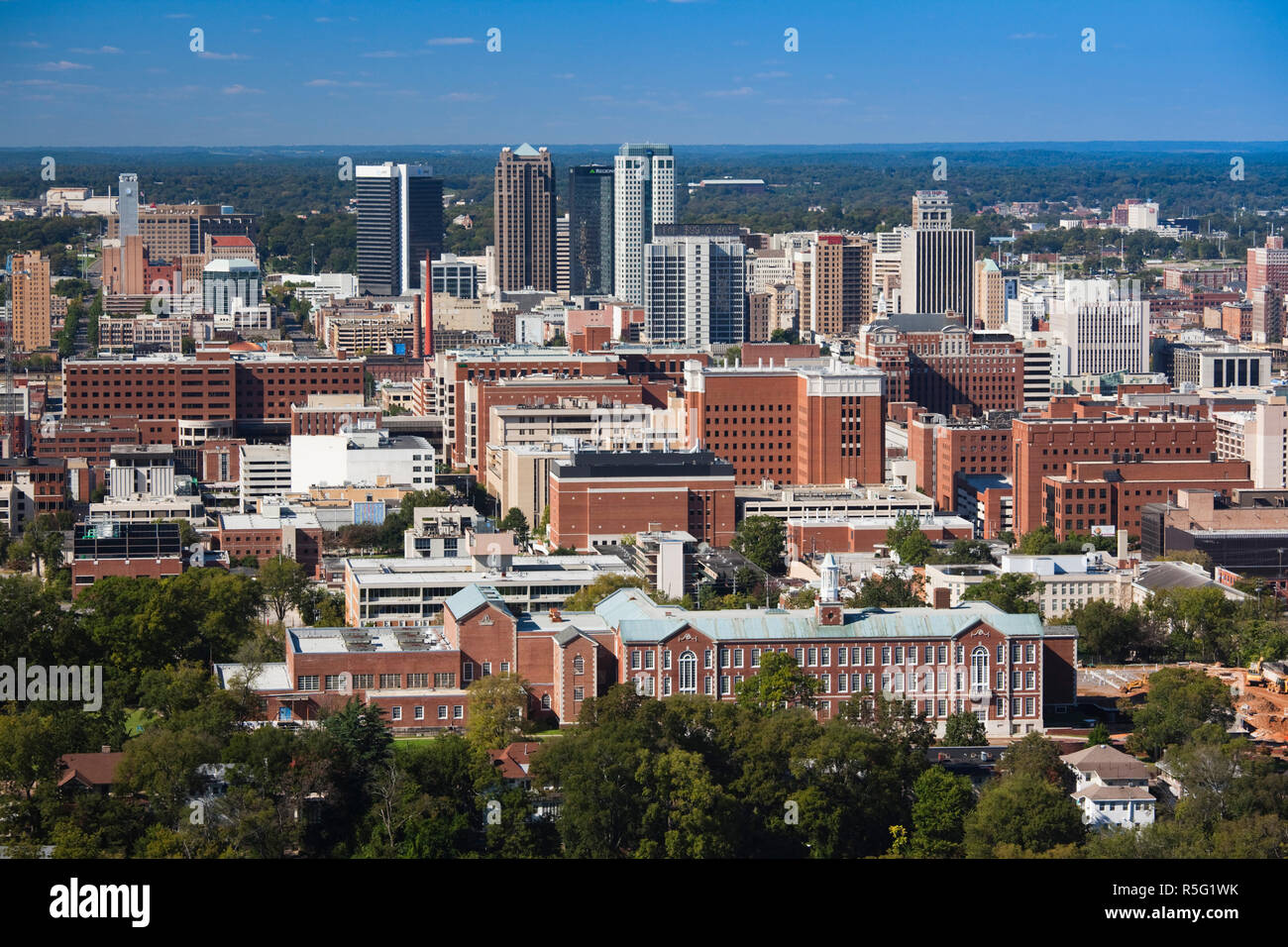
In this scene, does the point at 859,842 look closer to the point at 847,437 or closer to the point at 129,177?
the point at 847,437

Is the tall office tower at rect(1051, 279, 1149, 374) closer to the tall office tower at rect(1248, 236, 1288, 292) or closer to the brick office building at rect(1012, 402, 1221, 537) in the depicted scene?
the tall office tower at rect(1248, 236, 1288, 292)

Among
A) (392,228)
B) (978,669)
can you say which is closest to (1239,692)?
(978,669)

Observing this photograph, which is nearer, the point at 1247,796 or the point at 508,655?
the point at 1247,796

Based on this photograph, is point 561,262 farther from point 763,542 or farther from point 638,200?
point 763,542

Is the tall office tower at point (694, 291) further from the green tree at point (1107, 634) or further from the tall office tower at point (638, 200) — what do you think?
the green tree at point (1107, 634)
